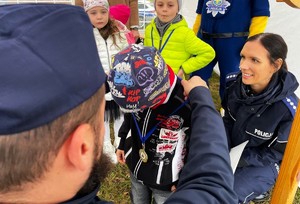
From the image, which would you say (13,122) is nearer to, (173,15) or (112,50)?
(112,50)

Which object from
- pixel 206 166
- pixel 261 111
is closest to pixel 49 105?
pixel 206 166

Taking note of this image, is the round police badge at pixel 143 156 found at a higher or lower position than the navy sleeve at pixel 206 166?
lower

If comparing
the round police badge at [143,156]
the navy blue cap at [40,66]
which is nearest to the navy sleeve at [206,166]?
the navy blue cap at [40,66]

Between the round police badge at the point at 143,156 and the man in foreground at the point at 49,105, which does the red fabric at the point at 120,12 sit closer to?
the round police badge at the point at 143,156

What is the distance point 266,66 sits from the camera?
5.89 feet

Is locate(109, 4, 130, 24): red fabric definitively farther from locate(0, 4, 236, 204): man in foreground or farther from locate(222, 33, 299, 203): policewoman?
locate(0, 4, 236, 204): man in foreground

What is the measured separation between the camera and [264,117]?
171cm

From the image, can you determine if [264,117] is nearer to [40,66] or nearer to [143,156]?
[143,156]

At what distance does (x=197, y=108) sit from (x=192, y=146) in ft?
0.41

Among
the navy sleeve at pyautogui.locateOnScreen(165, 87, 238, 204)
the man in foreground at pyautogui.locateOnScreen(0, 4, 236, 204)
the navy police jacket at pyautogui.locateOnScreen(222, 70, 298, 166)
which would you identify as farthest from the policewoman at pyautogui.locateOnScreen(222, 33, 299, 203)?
the man in foreground at pyautogui.locateOnScreen(0, 4, 236, 204)

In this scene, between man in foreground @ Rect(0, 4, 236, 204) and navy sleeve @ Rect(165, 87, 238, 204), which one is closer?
man in foreground @ Rect(0, 4, 236, 204)

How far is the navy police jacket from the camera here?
1665 mm

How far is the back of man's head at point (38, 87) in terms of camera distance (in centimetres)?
46

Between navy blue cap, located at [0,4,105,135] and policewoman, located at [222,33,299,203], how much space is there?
1.38 m
